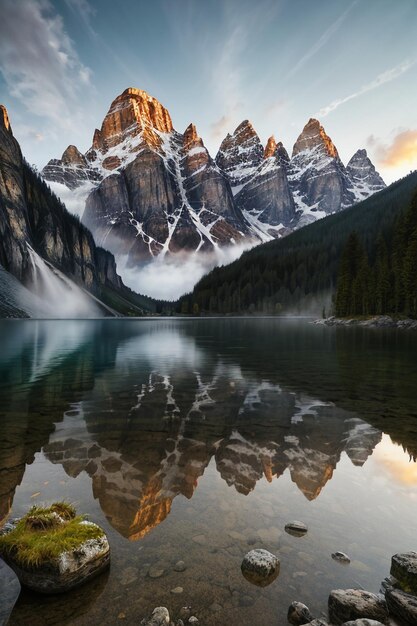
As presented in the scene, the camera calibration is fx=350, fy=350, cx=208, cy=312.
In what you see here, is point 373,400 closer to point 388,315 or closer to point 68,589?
point 68,589

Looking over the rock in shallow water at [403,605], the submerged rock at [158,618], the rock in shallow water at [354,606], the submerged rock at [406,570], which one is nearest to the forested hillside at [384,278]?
the submerged rock at [406,570]

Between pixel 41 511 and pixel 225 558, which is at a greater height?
pixel 41 511

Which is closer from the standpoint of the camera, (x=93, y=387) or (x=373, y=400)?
(x=373, y=400)

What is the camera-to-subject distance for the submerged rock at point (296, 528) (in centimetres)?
712

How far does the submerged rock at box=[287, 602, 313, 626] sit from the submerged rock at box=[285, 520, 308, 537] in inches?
84.7

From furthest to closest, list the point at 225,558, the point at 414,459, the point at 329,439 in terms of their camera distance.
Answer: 1. the point at 329,439
2. the point at 414,459
3. the point at 225,558

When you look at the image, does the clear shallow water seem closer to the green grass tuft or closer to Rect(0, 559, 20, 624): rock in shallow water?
Rect(0, 559, 20, 624): rock in shallow water

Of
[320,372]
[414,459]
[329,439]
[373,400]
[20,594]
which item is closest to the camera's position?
[20,594]

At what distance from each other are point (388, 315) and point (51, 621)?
10991 cm

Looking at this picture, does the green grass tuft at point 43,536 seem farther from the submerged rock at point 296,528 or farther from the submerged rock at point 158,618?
the submerged rock at point 296,528

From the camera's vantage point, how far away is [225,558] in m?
6.28

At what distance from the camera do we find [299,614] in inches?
193

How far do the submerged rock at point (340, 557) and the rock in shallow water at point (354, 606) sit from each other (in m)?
1.09

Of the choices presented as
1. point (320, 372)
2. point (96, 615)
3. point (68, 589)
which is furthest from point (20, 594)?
point (320, 372)
